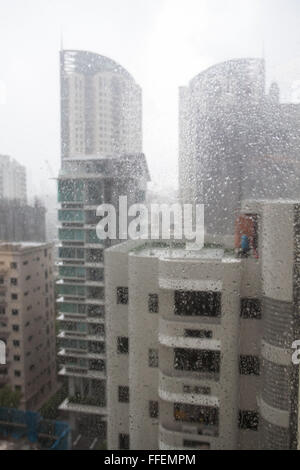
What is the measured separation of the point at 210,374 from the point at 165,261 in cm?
55

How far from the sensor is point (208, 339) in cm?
141

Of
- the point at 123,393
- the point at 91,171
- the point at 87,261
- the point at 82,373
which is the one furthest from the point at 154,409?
the point at 91,171

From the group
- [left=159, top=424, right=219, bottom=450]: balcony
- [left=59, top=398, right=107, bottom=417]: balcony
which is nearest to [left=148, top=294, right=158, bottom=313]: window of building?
[left=159, top=424, right=219, bottom=450]: balcony

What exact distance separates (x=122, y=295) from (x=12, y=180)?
1.02m

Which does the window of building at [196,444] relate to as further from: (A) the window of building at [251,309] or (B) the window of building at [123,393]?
(A) the window of building at [251,309]

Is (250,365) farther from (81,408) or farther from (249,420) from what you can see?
(81,408)

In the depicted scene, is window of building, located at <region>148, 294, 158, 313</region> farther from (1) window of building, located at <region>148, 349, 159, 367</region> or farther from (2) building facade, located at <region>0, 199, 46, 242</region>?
(2) building facade, located at <region>0, 199, 46, 242</region>

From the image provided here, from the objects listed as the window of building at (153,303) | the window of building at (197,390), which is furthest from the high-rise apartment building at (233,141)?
the window of building at (197,390)

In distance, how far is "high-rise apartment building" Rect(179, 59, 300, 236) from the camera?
1.42m

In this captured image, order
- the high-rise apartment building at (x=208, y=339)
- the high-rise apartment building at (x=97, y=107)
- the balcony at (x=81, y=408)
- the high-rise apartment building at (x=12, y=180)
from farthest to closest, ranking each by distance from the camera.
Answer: the high-rise apartment building at (x=12, y=180)
the balcony at (x=81, y=408)
the high-rise apartment building at (x=97, y=107)
the high-rise apartment building at (x=208, y=339)

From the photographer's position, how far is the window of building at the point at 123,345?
5.07ft

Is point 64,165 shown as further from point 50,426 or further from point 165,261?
point 50,426

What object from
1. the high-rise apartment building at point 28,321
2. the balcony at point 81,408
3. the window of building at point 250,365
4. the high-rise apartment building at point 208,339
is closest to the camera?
the high-rise apartment building at point 208,339
